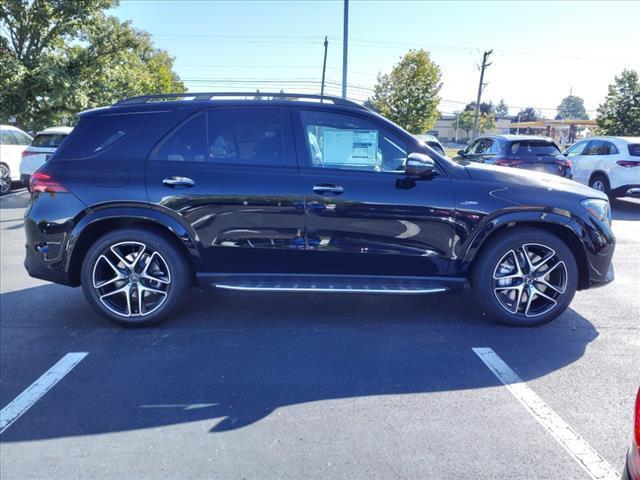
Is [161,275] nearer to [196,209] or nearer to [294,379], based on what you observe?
[196,209]

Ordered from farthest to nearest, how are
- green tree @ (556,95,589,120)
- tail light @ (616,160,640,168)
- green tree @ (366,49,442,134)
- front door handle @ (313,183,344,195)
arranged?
green tree @ (556,95,589,120) → green tree @ (366,49,442,134) → tail light @ (616,160,640,168) → front door handle @ (313,183,344,195)

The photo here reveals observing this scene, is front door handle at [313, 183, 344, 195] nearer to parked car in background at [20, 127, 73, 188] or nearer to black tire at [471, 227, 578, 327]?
black tire at [471, 227, 578, 327]

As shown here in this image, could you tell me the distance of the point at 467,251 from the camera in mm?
4277

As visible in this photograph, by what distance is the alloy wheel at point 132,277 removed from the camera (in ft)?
14.1

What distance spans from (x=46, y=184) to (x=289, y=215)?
6.77 ft

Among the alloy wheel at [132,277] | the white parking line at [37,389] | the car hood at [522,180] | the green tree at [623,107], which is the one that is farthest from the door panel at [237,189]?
the green tree at [623,107]

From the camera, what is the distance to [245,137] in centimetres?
439

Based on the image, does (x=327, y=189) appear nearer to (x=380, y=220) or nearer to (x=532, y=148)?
(x=380, y=220)

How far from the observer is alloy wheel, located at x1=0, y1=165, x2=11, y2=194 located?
13.0 metres

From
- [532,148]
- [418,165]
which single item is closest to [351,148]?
[418,165]

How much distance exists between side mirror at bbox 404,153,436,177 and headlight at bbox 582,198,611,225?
138cm

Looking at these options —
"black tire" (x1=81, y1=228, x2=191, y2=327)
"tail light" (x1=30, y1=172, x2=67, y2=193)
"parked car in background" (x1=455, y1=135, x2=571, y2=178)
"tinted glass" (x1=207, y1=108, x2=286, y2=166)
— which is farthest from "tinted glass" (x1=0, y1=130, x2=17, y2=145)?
"tinted glass" (x1=207, y1=108, x2=286, y2=166)

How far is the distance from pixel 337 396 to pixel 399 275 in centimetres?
139

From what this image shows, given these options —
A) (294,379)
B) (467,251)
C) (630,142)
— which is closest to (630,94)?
(630,142)
